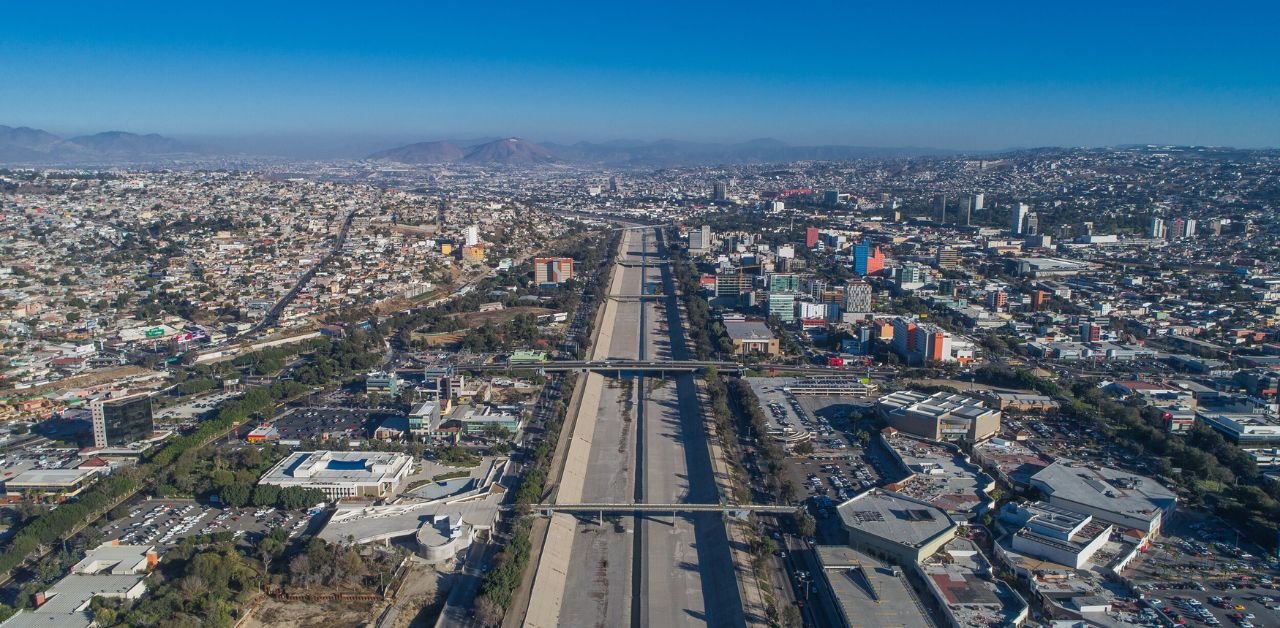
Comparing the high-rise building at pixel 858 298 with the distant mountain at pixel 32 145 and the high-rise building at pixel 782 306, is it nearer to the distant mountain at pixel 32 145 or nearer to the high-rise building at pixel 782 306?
the high-rise building at pixel 782 306

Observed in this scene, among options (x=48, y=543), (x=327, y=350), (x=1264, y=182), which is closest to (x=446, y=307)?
(x=327, y=350)

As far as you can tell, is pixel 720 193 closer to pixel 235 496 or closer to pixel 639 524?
pixel 639 524

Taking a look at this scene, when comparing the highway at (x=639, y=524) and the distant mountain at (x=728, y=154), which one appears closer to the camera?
the highway at (x=639, y=524)

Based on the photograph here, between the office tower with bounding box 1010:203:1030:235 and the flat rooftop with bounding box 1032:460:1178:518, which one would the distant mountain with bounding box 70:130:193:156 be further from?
the flat rooftop with bounding box 1032:460:1178:518

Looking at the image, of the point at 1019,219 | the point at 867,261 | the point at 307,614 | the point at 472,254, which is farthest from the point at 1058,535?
the point at 1019,219

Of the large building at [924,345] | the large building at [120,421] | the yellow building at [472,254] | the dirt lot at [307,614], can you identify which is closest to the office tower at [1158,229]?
the large building at [924,345]
